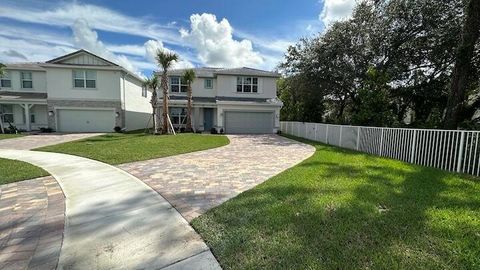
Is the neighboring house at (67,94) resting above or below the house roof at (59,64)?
below

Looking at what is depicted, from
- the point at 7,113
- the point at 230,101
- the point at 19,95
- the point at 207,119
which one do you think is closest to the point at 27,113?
the point at 19,95

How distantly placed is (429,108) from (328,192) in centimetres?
1703

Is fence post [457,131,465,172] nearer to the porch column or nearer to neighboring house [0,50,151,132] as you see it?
neighboring house [0,50,151,132]

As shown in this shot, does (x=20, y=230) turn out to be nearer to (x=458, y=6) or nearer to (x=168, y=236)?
(x=168, y=236)

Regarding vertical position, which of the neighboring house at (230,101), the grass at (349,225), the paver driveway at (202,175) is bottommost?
the paver driveway at (202,175)

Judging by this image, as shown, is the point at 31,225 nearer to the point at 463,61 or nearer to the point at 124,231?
the point at 124,231

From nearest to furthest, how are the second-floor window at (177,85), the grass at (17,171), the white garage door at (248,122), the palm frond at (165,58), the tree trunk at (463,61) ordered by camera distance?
1. the grass at (17,171)
2. the tree trunk at (463,61)
3. the palm frond at (165,58)
4. the white garage door at (248,122)
5. the second-floor window at (177,85)

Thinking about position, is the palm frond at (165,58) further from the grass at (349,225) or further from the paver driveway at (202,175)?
the grass at (349,225)

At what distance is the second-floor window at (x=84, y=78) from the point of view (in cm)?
2073

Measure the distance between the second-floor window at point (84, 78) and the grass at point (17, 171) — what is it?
1396cm

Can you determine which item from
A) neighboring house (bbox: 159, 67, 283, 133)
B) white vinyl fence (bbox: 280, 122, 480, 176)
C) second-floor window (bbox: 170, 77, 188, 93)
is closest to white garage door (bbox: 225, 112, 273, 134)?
neighboring house (bbox: 159, 67, 283, 133)

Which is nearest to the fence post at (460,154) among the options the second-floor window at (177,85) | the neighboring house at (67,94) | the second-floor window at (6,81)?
the second-floor window at (177,85)

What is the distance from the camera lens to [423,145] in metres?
8.20

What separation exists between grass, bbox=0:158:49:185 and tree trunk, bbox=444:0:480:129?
13.7 metres
